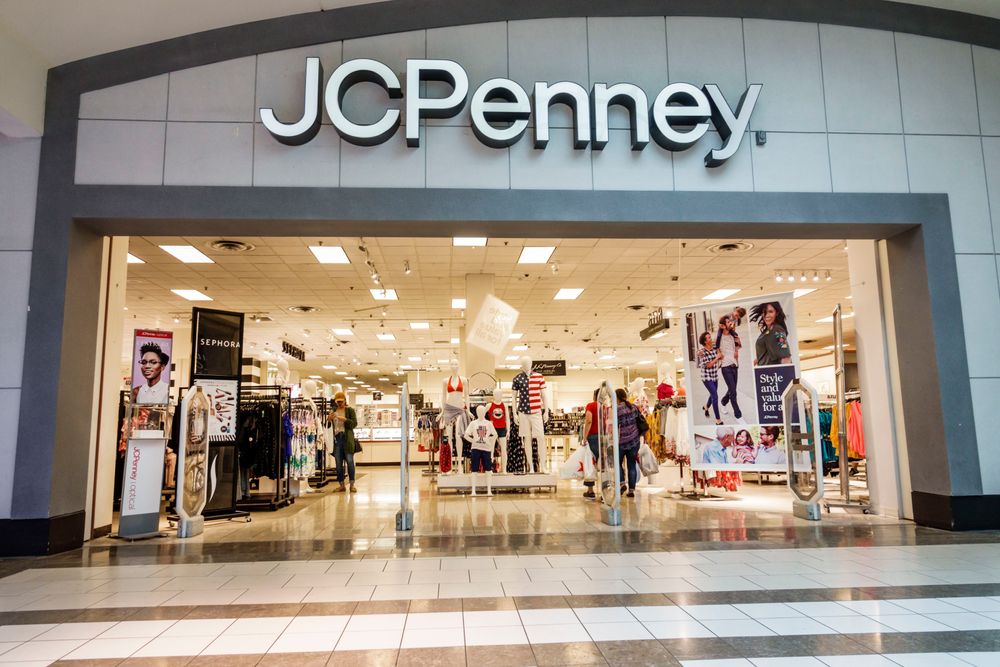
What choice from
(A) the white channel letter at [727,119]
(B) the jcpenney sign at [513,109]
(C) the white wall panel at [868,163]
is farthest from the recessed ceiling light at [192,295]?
(C) the white wall panel at [868,163]

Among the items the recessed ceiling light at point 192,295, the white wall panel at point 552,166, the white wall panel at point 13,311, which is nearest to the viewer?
the white wall panel at point 13,311

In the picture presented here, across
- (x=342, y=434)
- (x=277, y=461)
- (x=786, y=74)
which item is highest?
(x=786, y=74)

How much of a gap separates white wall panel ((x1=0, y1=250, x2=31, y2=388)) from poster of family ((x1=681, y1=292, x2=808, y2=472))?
6353 millimetres

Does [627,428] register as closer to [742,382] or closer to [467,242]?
[742,382]

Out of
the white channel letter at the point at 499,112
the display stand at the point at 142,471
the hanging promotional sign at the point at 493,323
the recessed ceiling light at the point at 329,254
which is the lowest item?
the display stand at the point at 142,471

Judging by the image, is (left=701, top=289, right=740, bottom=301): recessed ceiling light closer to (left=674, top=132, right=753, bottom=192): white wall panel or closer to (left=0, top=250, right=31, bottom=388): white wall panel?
(left=674, top=132, right=753, bottom=192): white wall panel

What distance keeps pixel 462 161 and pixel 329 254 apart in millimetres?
4643

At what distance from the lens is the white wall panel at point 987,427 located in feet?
19.5

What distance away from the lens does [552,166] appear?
5984 millimetres

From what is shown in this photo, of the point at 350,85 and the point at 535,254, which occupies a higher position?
the point at 350,85

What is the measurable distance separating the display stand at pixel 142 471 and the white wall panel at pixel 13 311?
3.34 ft

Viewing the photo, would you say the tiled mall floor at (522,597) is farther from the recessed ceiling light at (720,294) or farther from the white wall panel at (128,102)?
the recessed ceiling light at (720,294)

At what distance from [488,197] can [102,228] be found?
143 inches

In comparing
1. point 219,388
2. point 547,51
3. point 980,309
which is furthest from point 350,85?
point 980,309
